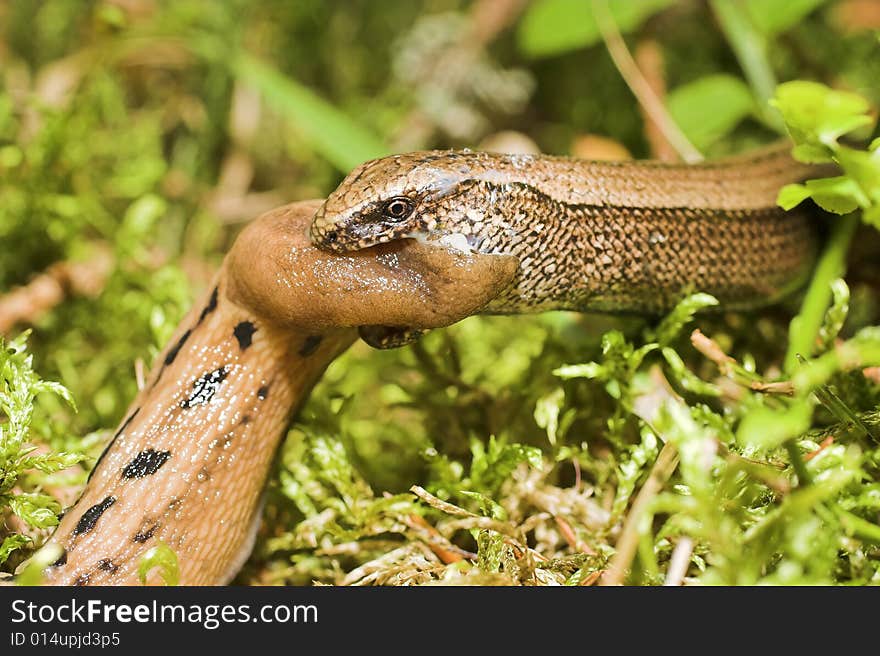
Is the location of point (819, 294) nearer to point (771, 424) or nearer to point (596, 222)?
point (596, 222)

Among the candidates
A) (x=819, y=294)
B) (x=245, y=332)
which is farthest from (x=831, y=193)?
(x=245, y=332)

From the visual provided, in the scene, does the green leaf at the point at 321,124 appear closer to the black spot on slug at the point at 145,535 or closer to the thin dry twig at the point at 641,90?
the thin dry twig at the point at 641,90

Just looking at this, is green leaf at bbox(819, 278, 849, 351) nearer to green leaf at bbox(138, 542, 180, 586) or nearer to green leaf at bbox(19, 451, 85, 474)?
green leaf at bbox(138, 542, 180, 586)

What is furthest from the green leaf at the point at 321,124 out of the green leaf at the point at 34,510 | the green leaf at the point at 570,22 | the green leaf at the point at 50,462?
the green leaf at the point at 34,510
